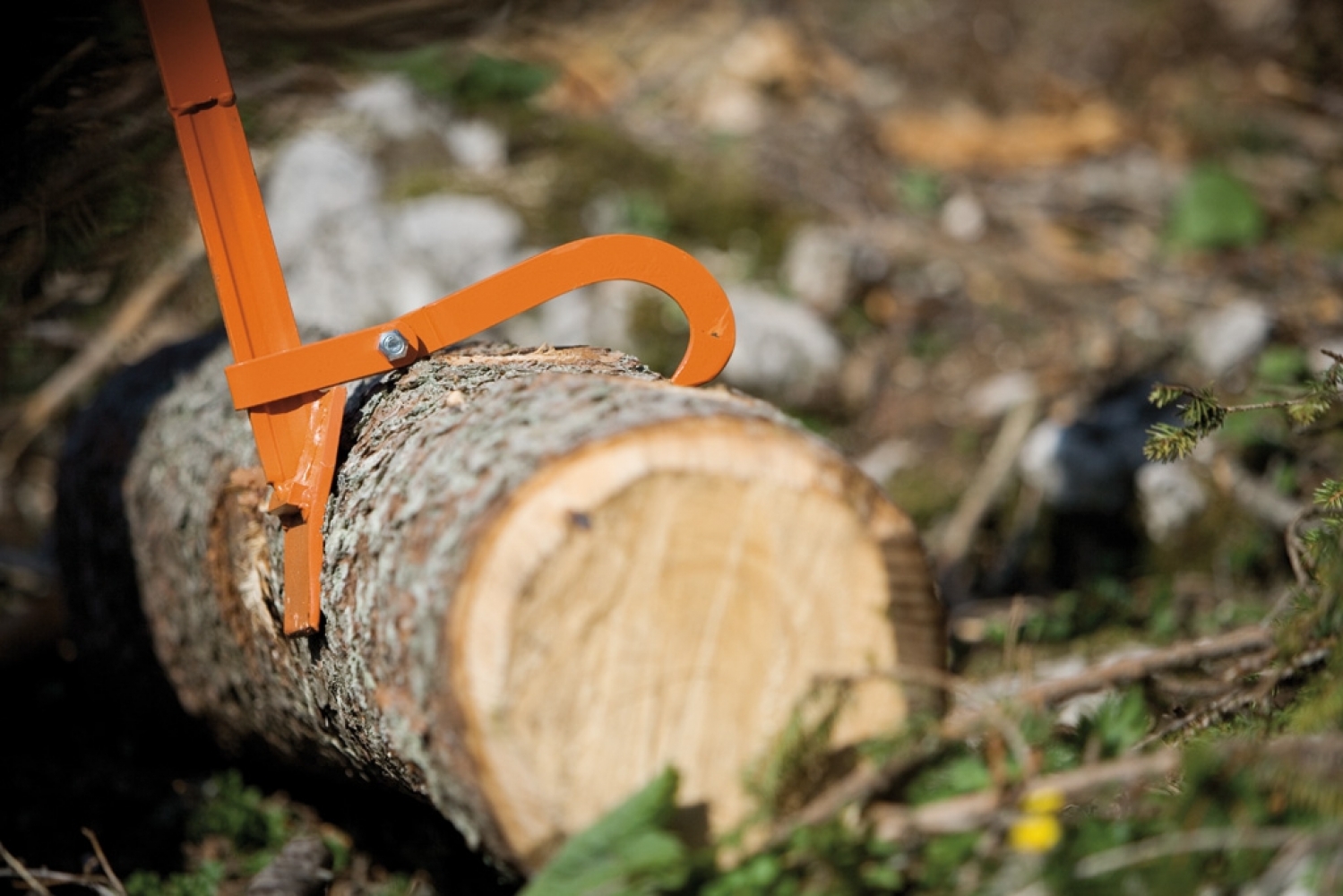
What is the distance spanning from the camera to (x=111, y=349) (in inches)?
168

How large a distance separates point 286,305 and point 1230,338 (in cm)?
350

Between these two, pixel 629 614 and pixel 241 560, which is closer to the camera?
pixel 629 614

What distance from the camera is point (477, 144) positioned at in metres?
5.22

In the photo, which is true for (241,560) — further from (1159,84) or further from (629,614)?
(1159,84)

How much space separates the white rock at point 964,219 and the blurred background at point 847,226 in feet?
0.11

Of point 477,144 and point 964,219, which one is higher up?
point 477,144

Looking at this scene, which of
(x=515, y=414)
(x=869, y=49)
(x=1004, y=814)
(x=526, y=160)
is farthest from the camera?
(x=869, y=49)

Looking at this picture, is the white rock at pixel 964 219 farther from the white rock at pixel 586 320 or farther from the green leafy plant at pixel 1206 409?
the green leafy plant at pixel 1206 409

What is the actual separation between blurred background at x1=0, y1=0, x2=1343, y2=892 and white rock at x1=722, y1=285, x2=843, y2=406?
16 mm

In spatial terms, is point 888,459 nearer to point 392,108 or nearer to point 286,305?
point 286,305

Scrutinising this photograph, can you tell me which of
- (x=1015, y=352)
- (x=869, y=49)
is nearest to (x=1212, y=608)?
(x=1015, y=352)

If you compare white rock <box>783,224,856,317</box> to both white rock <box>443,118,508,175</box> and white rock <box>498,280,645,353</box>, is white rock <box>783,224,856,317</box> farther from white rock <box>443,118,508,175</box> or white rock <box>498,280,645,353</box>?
white rock <box>443,118,508,175</box>

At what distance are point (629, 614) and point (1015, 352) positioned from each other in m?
3.68

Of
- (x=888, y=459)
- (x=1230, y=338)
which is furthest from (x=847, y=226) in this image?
(x=1230, y=338)
